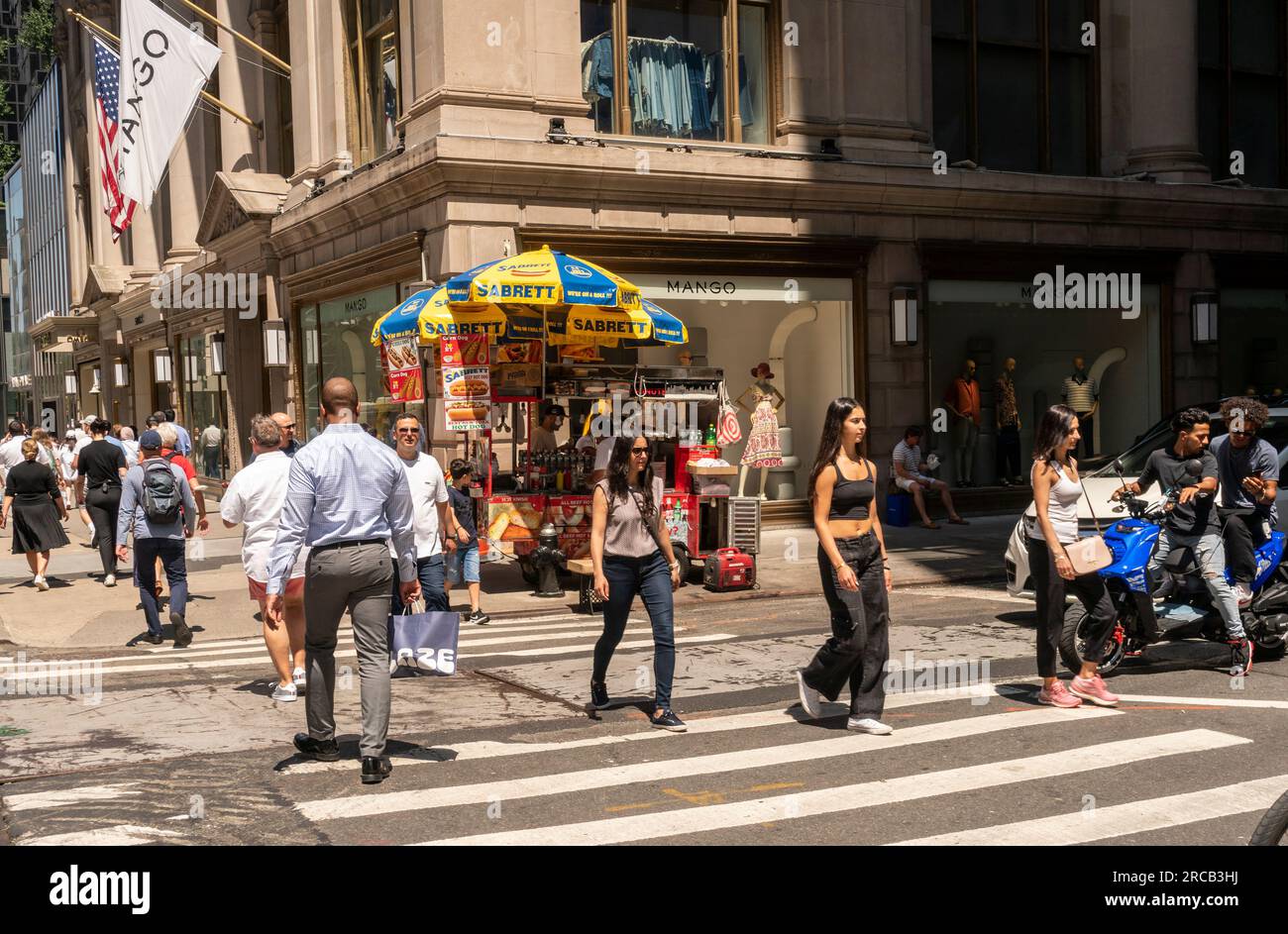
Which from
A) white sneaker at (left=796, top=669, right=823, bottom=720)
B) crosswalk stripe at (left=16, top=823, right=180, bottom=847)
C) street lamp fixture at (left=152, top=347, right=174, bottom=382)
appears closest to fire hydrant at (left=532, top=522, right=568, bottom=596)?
white sneaker at (left=796, top=669, right=823, bottom=720)

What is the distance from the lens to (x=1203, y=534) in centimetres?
964

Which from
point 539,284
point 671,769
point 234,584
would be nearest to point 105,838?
point 671,769

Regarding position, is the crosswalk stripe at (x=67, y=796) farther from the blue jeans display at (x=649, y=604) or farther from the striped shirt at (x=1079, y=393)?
the striped shirt at (x=1079, y=393)

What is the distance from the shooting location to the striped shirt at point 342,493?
688cm

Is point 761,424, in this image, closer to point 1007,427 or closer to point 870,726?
point 1007,427

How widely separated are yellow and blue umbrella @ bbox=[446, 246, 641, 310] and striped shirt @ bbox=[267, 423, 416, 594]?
22.5ft

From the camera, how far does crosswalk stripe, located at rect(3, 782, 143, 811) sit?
6.45 meters

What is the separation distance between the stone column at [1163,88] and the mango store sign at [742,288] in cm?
650

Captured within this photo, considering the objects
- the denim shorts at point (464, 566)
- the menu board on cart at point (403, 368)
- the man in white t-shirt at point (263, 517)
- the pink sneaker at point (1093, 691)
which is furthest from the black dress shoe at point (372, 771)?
the menu board on cart at point (403, 368)

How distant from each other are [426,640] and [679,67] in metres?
14.2

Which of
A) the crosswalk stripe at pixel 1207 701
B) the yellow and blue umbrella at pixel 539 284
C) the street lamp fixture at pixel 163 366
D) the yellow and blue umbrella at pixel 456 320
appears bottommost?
the crosswalk stripe at pixel 1207 701

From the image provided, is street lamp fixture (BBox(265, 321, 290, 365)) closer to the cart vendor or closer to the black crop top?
the cart vendor
